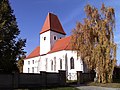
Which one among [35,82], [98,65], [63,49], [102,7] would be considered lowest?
[35,82]

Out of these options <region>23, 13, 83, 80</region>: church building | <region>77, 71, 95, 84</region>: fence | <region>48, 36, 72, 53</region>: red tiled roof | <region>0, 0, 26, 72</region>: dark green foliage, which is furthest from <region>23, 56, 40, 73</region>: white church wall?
<region>0, 0, 26, 72</region>: dark green foliage

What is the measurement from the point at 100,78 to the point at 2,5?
16067mm

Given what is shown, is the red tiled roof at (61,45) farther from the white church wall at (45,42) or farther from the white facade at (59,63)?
the white church wall at (45,42)

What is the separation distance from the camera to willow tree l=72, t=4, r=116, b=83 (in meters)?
30.8

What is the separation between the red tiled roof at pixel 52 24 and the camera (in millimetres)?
58025

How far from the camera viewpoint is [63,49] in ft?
161

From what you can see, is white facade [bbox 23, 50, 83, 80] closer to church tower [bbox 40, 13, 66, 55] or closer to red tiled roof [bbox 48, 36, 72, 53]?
red tiled roof [bbox 48, 36, 72, 53]

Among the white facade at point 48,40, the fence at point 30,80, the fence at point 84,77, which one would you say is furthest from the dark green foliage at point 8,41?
the white facade at point 48,40

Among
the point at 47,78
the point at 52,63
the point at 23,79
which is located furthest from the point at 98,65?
the point at 52,63

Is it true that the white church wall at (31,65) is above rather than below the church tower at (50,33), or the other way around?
below

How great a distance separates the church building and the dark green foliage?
867 inches

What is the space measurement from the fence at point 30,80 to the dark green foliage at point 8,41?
1070 millimetres

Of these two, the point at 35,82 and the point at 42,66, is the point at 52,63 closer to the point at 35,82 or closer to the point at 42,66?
the point at 42,66

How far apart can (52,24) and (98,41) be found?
89.8 ft
